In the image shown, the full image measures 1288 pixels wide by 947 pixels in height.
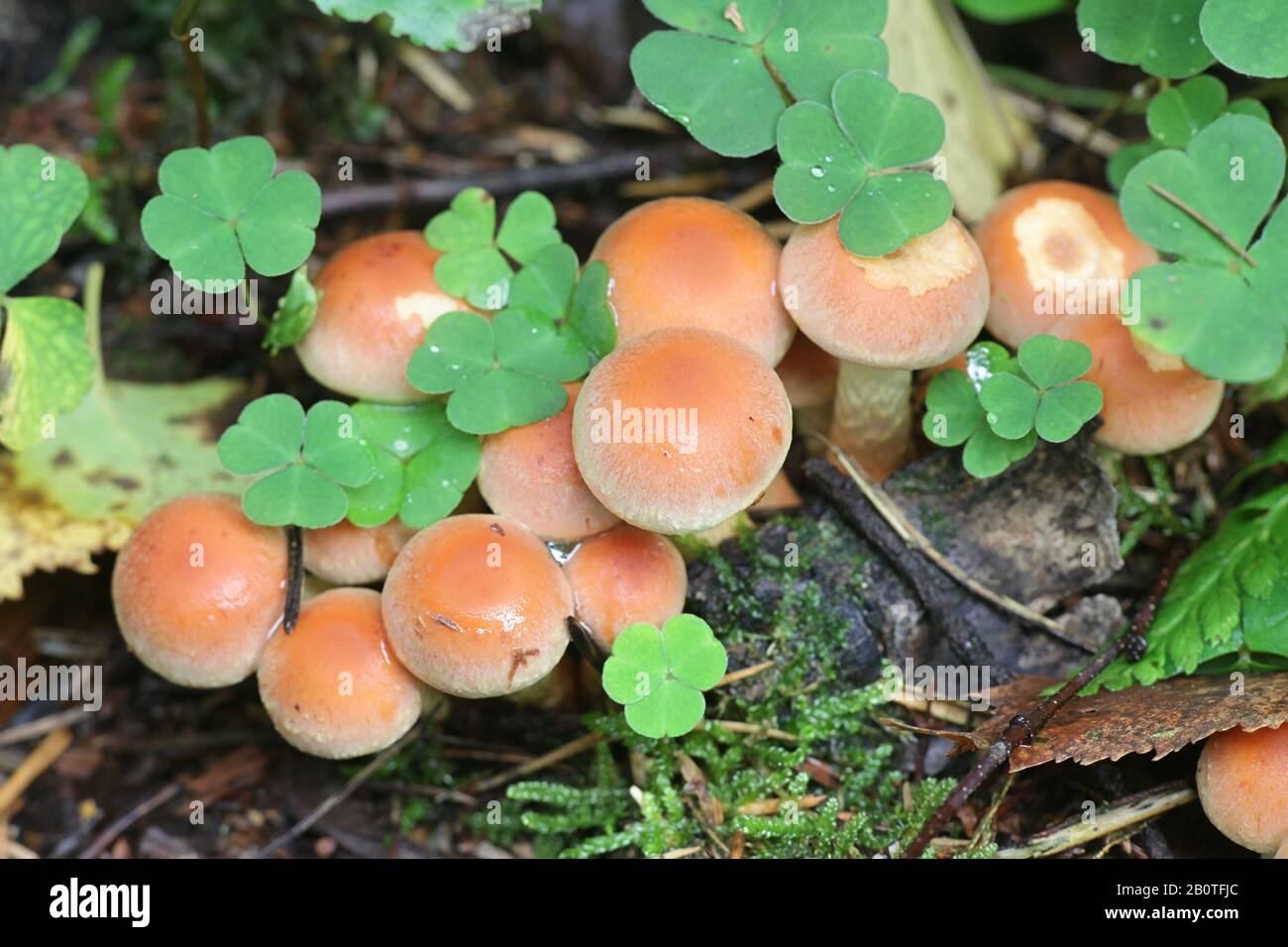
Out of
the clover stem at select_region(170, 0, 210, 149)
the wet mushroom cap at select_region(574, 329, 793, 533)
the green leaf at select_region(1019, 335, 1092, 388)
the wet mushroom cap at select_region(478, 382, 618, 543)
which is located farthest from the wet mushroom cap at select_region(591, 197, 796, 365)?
the clover stem at select_region(170, 0, 210, 149)

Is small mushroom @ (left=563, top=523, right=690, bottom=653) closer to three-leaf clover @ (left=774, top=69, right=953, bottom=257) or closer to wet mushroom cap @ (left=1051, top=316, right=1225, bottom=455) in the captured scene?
three-leaf clover @ (left=774, top=69, right=953, bottom=257)

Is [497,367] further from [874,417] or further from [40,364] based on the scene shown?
[40,364]

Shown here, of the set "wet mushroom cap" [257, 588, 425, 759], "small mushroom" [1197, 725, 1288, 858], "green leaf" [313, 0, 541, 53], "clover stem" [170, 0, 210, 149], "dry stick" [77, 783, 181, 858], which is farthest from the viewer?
"dry stick" [77, 783, 181, 858]

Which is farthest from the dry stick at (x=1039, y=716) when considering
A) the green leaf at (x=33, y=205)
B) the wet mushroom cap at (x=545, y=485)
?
the green leaf at (x=33, y=205)

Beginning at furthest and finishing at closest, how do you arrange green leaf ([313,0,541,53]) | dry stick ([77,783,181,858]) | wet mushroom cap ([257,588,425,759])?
1. dry stick ([77,783,181,858])
2. green leaf ([313,0,541,53])
3. wet mushroom cap ([257,588,425,759])
